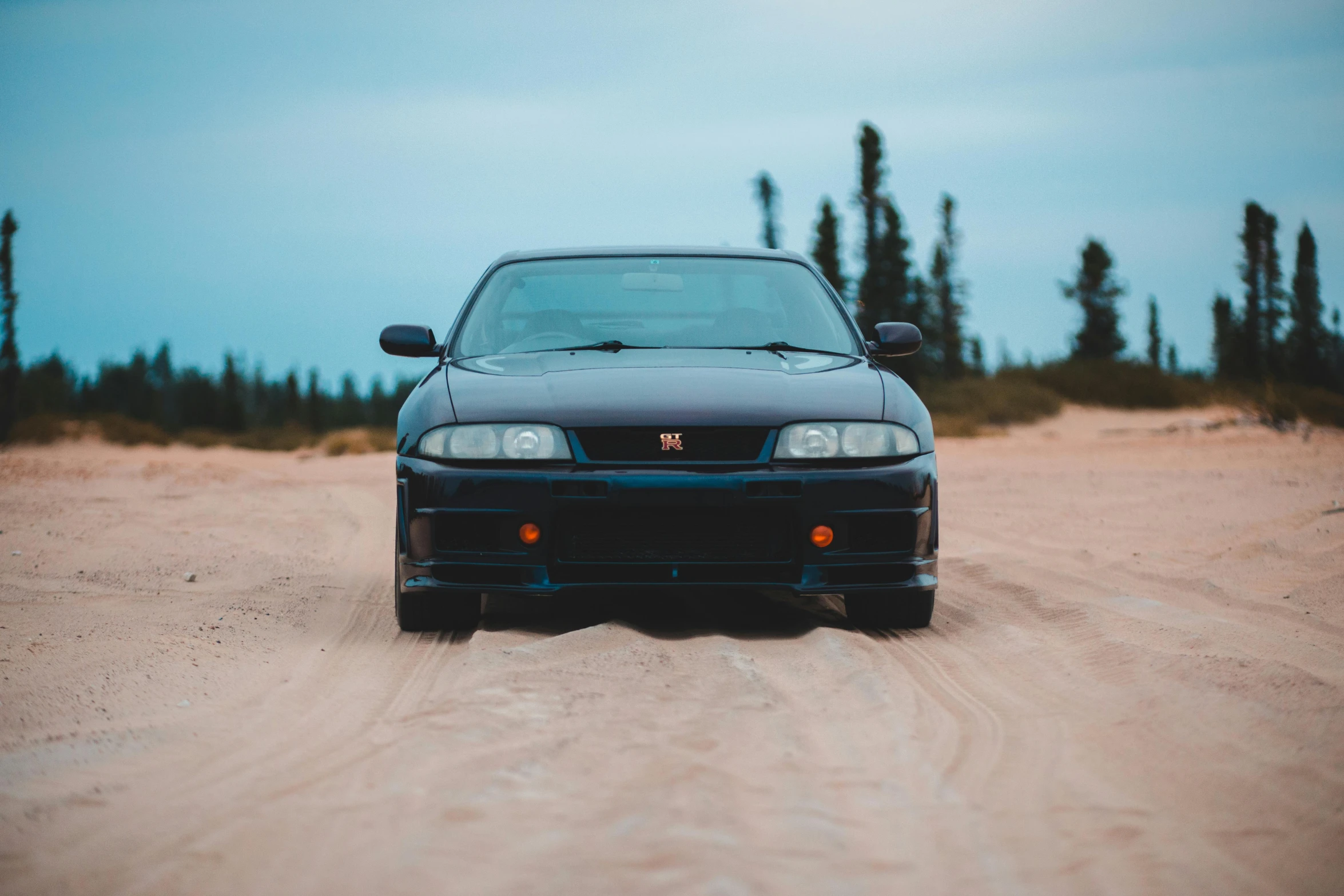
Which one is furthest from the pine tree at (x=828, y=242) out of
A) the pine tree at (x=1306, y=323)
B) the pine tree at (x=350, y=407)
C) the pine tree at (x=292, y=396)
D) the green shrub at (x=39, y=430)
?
the pine tree at (x=350, y=407)

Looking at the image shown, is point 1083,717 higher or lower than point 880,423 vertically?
lower

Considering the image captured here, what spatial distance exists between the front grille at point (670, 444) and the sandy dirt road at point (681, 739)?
0.61 meters

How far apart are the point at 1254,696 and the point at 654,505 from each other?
1.83 m

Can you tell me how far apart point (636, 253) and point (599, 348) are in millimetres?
872

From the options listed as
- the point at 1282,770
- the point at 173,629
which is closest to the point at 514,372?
the point at 173,629

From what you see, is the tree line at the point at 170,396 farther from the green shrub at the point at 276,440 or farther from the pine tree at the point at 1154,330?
the pine tree at the point at 1154,330

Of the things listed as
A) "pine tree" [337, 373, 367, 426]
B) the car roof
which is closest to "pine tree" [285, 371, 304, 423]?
"pine tree" [337, 373, 367, 426]

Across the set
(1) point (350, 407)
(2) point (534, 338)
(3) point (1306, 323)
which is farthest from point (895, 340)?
(1) point (350, 407)

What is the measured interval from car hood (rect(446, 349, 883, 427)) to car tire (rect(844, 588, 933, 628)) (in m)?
0.74

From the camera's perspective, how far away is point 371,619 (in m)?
4.61

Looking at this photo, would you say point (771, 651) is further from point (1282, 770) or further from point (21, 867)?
point (21, 867)

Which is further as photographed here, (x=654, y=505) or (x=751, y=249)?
(x=751, y=249)

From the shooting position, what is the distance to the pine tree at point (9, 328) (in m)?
35.9

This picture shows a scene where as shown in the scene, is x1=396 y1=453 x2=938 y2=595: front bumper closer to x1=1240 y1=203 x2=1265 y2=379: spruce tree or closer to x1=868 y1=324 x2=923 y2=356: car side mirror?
x1=868 y1=324 x2=923 y2=356: car side mirror
